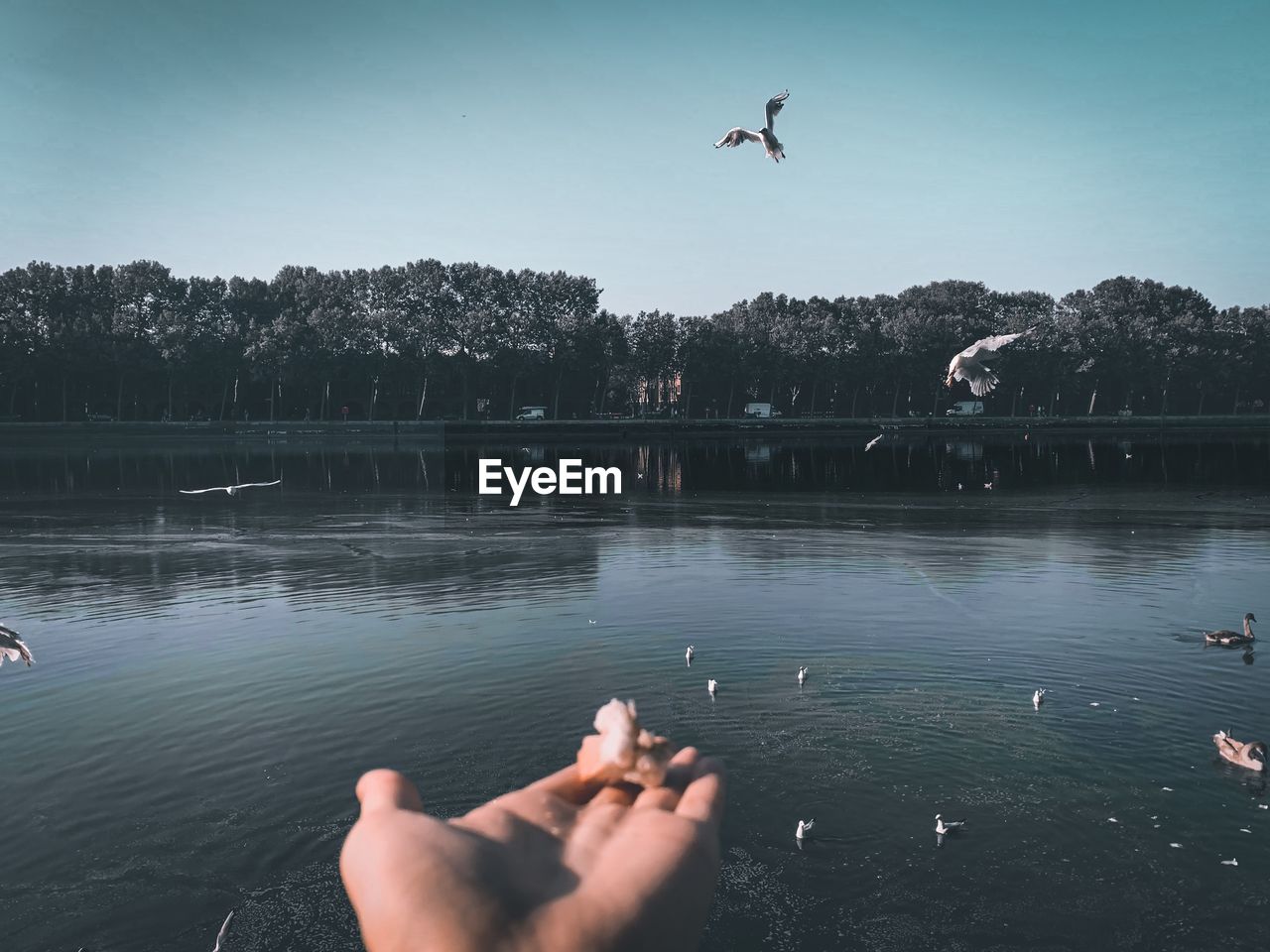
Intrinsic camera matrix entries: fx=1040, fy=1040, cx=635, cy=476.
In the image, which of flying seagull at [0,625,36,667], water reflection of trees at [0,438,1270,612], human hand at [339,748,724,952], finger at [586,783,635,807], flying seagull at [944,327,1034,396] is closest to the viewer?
human hand at [339,748,724,952]

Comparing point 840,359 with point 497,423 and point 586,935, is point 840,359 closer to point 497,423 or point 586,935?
point 497,423

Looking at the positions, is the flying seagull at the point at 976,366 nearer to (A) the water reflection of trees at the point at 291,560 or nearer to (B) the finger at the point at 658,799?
(A) the water reflection of trees at the point at 291,560

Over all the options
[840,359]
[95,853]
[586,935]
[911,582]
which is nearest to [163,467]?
[911,582]

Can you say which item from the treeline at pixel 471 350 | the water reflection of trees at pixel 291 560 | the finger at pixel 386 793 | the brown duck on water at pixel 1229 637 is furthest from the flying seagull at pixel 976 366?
the treeline at pixel 471 350

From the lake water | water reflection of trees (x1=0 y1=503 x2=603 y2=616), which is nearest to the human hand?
the lake water

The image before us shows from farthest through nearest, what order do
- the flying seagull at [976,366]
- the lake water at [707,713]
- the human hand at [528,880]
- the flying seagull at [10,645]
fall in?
the flying seagull at [976,366], the lake water at [707,713], the flying seagull at [10,645], the human hand at [528,880]

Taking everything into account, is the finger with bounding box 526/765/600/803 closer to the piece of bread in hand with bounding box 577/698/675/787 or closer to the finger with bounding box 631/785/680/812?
the piece of bread in hand with bounding box 577/698/675/787
